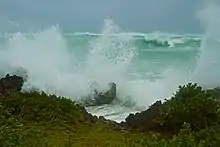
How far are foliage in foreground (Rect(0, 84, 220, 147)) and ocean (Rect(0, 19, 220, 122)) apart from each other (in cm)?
431

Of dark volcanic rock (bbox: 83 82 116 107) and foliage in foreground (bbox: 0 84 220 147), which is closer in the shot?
foliage in foreground (bbox: 0 84 220 147)

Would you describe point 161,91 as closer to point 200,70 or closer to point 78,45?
point 200,70

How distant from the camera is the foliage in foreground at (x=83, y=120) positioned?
25.3ft

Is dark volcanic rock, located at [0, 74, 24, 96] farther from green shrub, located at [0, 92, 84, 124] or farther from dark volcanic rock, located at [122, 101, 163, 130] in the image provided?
dark volcanic rock, located at [122, 101, 163, 130]

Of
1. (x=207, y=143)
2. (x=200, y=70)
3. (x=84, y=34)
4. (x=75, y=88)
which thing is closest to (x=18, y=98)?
(x=207, y=143)

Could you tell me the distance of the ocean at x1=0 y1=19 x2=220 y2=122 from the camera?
1773cm

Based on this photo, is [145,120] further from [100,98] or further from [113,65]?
[113,65]

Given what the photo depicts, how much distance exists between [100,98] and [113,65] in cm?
619

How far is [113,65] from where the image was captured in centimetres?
2239

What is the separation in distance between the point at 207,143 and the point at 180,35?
3079cm

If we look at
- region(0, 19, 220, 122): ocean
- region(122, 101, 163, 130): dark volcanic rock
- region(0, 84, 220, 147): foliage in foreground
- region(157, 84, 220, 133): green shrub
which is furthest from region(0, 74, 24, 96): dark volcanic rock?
region(157, 84, 220, 133): green shrub

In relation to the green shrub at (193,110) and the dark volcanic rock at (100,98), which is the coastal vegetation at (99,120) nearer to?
the green shrub at (193,110)

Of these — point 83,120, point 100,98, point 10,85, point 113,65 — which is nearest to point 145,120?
point 83,120

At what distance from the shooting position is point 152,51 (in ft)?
103
